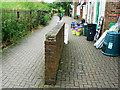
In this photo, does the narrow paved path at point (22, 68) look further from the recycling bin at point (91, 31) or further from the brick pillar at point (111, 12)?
the brick pillar at point (111, 12)

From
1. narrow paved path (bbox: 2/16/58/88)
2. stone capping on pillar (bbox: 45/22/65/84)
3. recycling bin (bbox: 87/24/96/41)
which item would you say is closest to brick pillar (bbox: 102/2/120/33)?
recycling bin (bbox: 87/24/96/41)

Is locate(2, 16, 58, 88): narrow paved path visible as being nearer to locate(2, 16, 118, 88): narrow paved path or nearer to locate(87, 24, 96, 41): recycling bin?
locate(2, 16, 118, 88): narrow paved path

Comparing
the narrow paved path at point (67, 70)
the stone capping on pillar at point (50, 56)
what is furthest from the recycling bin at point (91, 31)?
the stone capping on pillar at point (50, 56)

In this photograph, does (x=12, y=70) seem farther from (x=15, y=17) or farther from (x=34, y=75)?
(x=15, y=17)

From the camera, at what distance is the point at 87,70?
4.89 metres

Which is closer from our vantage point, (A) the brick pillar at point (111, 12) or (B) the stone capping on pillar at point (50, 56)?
A: (B) the stone capping on pillar at point (50, 56)

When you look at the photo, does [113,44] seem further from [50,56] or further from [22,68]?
[22,68]

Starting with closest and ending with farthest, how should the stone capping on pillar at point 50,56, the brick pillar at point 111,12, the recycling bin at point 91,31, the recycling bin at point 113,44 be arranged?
the stone capping on pillar at point 50,56
the recycling bin at point 113,44
the brick pillar at point 111,12
the recycling bin at point 91,31

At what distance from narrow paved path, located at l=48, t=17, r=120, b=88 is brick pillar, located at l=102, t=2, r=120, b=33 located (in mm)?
2345

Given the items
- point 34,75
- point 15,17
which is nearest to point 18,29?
point 15,17

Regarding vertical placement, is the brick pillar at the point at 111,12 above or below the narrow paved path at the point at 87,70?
above

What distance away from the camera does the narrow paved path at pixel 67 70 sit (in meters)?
3.99

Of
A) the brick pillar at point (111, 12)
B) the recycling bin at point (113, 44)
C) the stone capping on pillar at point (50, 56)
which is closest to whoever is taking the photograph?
the stone capping on pillar at point (50, 56)

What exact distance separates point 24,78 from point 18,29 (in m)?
5.50
